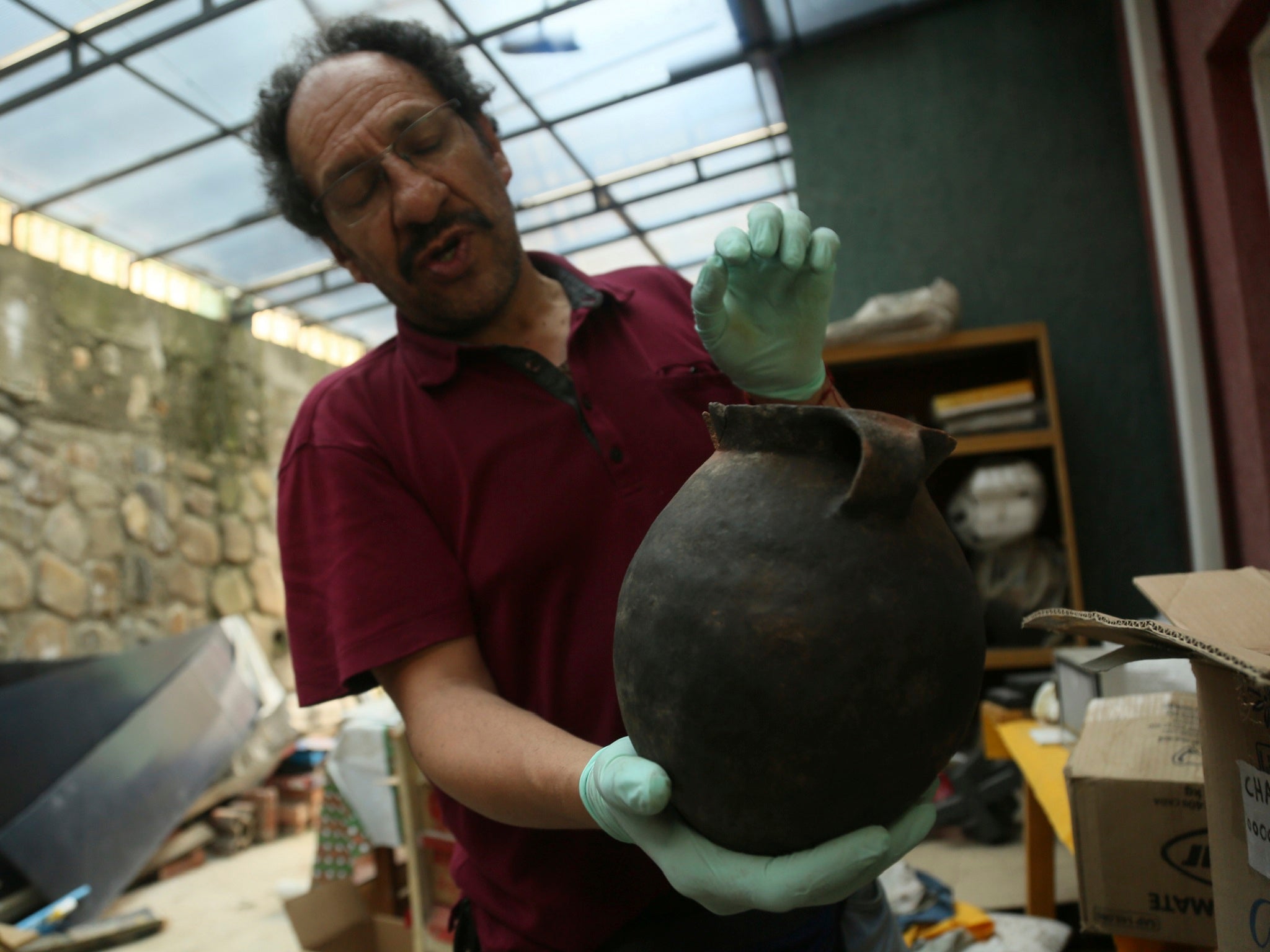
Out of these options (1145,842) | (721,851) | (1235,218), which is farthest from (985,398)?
(721,851)

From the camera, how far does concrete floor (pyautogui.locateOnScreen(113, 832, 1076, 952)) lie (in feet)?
7.56

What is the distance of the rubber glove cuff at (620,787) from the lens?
26.1 inches

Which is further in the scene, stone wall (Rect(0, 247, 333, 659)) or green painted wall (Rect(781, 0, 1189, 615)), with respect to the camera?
stone wall (Rect(0, 247, 333, 659))

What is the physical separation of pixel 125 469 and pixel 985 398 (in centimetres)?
404

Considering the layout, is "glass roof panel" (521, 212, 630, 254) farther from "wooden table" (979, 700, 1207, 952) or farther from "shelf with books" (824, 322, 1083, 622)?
"wooden table" (979, 700, 1207, 952)

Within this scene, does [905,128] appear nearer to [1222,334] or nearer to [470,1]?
[1222,334]

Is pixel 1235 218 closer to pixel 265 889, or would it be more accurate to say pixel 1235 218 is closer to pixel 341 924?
pixel 341 924

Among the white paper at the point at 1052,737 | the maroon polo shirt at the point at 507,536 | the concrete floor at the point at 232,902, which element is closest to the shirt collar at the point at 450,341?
the maroon polo shirt at the point at 507,536

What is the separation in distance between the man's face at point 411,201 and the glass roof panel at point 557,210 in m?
3.81

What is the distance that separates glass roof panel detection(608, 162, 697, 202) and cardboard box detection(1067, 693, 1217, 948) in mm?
4222

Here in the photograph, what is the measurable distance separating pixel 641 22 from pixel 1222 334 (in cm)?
254

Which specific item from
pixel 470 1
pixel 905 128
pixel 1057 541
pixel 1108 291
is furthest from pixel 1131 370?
pixel 470 1

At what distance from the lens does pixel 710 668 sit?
635mm

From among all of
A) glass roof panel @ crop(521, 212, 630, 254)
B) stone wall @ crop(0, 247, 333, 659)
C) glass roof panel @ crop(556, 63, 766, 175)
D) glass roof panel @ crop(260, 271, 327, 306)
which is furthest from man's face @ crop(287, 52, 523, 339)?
glass roof panel @ crop(260, 271, 327, 306)
